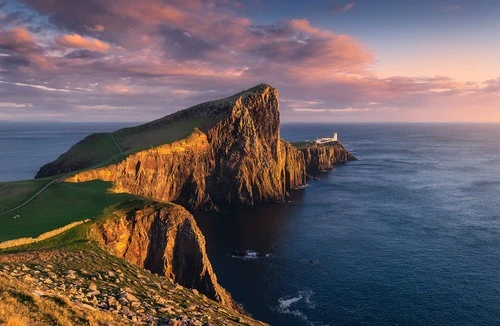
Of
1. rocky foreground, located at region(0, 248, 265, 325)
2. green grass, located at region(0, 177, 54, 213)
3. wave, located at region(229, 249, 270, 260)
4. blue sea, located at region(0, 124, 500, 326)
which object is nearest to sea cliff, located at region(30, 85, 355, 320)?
green grass, located at region(0, 177, 54, 213)

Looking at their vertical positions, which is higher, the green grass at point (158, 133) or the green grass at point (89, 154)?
the green grass at point (158, 133)

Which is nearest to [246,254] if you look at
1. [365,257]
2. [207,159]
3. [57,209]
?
[365,257]

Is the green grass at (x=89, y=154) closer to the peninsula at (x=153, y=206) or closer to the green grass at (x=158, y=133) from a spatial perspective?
the peninsula at (x=153, y=206)

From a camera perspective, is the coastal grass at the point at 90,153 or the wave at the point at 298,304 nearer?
the wave at the point at 298,304

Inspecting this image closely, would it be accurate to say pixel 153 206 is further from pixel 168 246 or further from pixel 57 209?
pixel 57 209

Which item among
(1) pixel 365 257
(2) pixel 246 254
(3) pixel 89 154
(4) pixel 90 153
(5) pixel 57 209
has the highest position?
(4) pixel 90 153

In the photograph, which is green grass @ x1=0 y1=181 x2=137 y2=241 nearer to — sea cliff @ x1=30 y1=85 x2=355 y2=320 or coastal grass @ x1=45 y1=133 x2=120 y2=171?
sea cliff @ x1=30 y1=85 x2=355 y2=320

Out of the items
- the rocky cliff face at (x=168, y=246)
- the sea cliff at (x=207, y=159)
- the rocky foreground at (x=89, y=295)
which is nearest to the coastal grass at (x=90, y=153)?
the sea cliff at (x=207, y=159)
